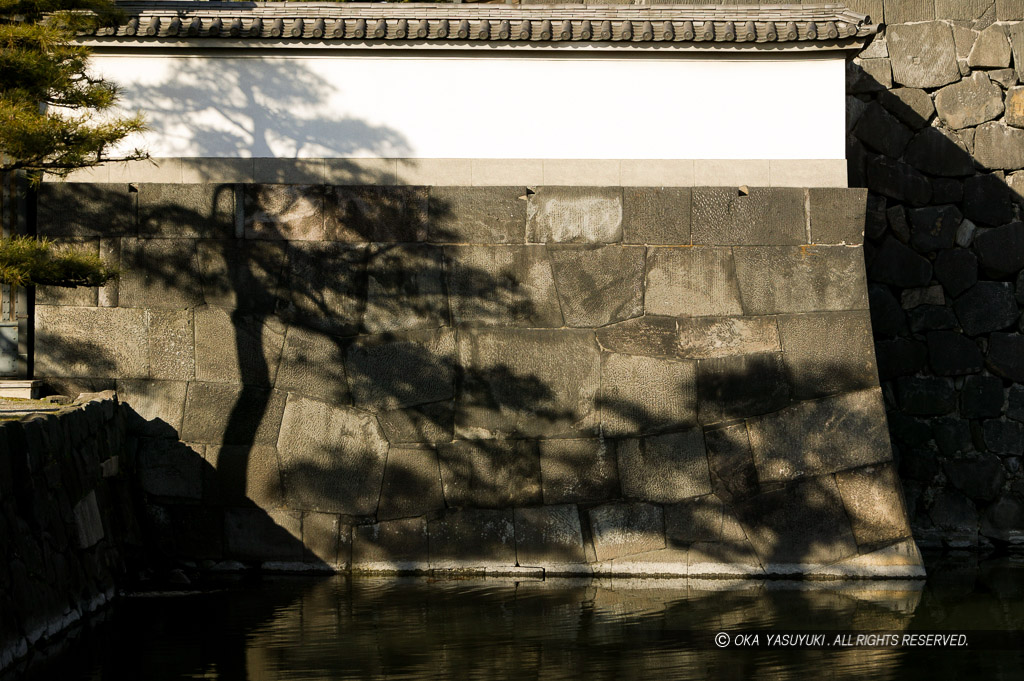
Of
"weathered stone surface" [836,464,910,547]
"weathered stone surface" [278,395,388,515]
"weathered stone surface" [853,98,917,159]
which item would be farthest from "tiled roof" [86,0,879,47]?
"weathered stone surface" [836,464,910,547]

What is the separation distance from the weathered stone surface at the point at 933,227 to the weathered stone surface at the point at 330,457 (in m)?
5.59

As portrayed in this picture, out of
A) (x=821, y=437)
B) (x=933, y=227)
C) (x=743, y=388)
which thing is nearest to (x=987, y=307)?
(x=933, y=227)

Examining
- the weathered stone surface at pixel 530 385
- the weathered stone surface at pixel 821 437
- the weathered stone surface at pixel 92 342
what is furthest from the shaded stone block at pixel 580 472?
the weathered stone surface at pixel 92 342

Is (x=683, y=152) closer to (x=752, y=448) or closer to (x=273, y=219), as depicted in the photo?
(x=752, y=448)

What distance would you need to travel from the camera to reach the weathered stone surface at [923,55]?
9688 millimetres

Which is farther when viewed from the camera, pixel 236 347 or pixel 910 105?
pixel 910 105

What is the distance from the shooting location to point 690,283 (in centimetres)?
768

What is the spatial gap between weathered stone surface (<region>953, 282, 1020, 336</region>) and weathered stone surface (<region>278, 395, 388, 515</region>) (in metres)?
5.82

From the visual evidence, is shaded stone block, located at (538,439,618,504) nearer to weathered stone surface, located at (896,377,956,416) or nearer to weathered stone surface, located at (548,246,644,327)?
weathered stone surface, located at (548,246,644,327)

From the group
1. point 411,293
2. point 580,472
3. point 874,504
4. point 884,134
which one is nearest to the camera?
point 874,504

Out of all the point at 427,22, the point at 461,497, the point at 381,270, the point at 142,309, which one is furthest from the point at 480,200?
the point at 142,309

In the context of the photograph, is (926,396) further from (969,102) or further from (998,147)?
(969,102)

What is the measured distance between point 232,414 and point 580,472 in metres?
2.70

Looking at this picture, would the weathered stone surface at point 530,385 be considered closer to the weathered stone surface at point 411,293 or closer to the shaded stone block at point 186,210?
the weathered stone surface at point 411,293
